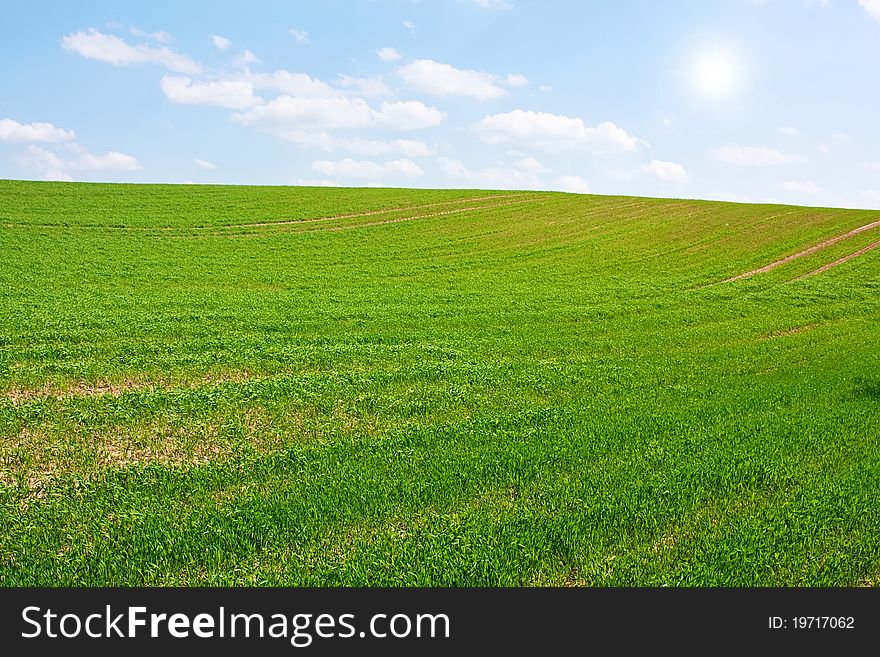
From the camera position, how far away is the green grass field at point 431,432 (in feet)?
22.1

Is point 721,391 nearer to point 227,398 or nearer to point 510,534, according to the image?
point 510,534

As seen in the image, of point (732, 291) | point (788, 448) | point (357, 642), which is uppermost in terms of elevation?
point (732, 291)

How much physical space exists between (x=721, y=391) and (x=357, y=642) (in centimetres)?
1054

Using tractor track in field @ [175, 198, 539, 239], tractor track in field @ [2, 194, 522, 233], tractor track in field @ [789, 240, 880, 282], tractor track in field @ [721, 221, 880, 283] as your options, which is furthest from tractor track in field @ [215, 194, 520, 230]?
tractor track in field @ [789, 240, 880, 282]

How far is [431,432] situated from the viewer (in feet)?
34.0

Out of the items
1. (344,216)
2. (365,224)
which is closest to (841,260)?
(365,224)

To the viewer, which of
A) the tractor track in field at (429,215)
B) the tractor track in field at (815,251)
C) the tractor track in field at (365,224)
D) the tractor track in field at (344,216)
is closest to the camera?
the tractor track in field at (815,251)

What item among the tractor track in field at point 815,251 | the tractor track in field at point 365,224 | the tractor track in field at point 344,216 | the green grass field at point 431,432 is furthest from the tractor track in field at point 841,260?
the tractor track in field at point 344,216

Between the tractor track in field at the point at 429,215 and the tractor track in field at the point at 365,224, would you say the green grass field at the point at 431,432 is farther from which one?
the tractor track in field at the point at 429,215

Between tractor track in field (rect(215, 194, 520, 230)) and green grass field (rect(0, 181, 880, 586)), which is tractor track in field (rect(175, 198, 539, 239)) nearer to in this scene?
tractor track in field (rect(215, 194, 520, 230))

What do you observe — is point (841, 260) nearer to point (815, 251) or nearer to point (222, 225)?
point (815, 251)

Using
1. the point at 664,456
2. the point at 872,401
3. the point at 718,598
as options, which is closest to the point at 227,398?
the point at 664,456

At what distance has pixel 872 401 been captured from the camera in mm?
12461

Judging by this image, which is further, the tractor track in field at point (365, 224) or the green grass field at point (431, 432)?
the tractor track in field at point (365, 224)
